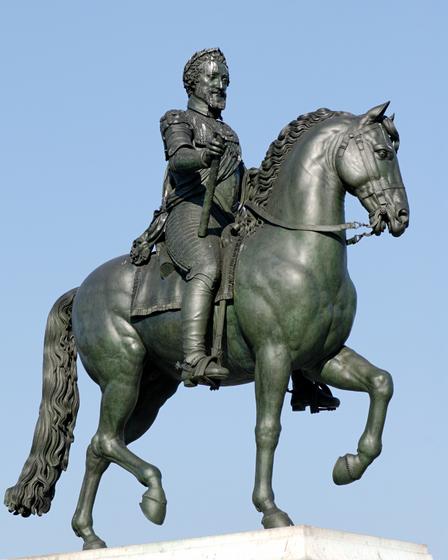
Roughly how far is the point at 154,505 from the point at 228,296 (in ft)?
6.47

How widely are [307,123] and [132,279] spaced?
7.25 ft

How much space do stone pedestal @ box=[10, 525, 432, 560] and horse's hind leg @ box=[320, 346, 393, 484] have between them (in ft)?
2.40

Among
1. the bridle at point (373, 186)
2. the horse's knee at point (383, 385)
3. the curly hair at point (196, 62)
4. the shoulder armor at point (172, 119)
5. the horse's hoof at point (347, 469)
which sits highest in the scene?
the curly hair at point (196, 62)

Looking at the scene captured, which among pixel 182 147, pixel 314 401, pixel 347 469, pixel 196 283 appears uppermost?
pixel 182 147

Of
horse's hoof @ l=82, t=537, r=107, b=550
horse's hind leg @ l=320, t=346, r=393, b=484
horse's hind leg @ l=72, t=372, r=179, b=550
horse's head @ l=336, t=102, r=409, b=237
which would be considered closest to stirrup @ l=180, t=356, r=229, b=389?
horse's hind leg @ l=320, t=346, r=393, b=484

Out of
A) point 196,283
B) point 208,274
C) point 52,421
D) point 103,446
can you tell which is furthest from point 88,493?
point 208,274

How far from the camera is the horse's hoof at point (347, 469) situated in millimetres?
14883

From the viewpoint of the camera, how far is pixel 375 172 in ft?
48.8

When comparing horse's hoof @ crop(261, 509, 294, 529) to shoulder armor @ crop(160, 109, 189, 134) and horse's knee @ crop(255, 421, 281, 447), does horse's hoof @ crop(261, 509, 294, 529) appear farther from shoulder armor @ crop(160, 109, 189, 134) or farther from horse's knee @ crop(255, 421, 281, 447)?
shoulder armor @ crop(160, 109, 189, 134)

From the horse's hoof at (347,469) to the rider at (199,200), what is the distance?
102 cm

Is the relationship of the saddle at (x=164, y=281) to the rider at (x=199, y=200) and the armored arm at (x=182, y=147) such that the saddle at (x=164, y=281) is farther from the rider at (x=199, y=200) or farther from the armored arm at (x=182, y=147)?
the armored arm at (x=182, y=147)

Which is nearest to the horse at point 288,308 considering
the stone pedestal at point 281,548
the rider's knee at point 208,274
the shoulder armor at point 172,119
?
the rider's knee at point 208,274

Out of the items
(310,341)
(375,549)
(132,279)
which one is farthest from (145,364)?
(375,549)

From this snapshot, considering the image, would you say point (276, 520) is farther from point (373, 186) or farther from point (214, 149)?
point (214, 149)
